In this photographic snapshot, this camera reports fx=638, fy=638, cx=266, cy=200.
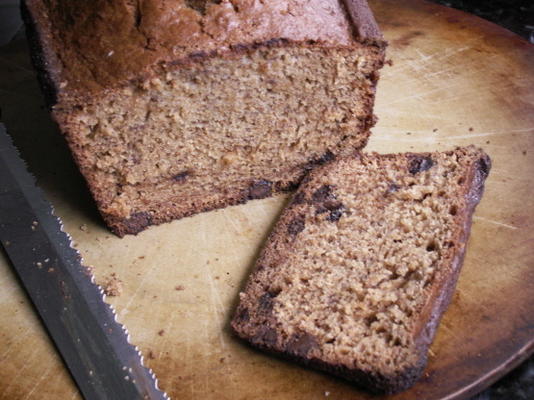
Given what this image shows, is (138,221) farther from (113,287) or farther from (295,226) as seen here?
(295,226)

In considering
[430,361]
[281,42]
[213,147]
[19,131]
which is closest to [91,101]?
[213,147]

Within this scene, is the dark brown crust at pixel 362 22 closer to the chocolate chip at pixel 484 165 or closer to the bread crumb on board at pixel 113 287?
the chocolate chip at pixel 484 165

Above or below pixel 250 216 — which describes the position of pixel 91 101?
above

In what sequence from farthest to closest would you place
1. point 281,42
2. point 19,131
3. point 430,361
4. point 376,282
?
1. point 19,131
2. point 281,42
3. point 376,282
4. point 430,361

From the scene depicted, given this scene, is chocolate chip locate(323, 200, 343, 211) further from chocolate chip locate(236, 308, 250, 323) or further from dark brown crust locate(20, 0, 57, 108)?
dark brown crust locate(20, 0, 57, 108)

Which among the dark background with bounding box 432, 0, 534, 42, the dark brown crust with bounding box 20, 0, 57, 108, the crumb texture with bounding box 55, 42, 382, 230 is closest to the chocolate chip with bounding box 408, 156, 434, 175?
the crumb texture with bounding box 55, 42, 382, 230

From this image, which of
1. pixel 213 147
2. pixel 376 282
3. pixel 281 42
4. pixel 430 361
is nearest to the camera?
pixel 430 361

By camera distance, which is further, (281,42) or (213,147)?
(213,147)

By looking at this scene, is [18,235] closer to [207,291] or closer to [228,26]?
[207,291]
